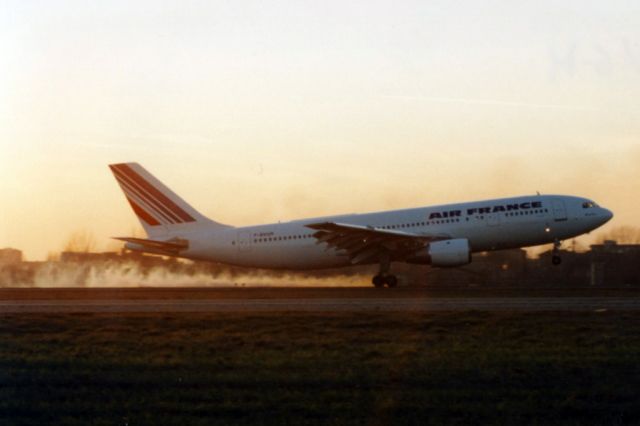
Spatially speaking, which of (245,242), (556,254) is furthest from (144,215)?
(556,254)

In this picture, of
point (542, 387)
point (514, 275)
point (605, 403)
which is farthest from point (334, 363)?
point (514, 275)


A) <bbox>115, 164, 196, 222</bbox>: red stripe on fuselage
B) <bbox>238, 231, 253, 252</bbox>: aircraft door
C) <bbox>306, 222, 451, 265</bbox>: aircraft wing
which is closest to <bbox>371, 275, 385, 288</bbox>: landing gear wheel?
<bbox>306, 222, 451, 265</bbox>: aircraft wing

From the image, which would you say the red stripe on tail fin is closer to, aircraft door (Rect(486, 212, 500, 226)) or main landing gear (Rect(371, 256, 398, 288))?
main landing gear (Rect(371, 256, 398, 288))

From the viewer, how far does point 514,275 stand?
6309cm

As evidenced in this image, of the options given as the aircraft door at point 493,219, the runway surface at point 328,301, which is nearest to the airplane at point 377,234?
the aircraft door at point 493,219

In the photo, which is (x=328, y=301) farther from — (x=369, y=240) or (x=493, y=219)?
(x=493, y=219)

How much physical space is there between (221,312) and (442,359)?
40.3ft

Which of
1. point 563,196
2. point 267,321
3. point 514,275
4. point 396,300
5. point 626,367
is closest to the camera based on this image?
point 626,367

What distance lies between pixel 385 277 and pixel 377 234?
2.67 meters

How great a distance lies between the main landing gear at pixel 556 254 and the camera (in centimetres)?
4319

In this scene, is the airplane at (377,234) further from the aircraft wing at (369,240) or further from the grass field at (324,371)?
the grass field at (324,371)

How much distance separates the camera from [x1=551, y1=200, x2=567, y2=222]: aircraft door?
43.9 m

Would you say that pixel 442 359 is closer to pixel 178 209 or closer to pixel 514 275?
pixel 178 209

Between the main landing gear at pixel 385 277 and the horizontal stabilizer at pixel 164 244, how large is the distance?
33.3ft
